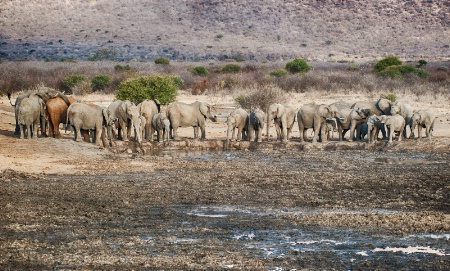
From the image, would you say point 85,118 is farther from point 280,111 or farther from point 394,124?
point 394,124

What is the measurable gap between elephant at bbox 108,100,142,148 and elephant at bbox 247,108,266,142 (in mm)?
3558

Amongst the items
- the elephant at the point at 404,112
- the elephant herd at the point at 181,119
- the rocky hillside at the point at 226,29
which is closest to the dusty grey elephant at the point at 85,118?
the elephant herd at the point at 181,119

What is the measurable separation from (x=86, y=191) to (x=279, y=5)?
8737cm

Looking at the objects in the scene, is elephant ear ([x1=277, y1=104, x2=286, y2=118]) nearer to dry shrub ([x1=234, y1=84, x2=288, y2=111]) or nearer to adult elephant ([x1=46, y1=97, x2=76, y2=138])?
adult elephant ([x1=46, y1=97, x2=76, y2=138])

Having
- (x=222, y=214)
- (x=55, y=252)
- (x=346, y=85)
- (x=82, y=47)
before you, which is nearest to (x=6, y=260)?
(x=55, y=252)

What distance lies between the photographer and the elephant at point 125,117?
78.6 ft

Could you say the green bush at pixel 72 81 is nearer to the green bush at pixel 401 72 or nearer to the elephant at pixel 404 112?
the green bush at pixel 401 72

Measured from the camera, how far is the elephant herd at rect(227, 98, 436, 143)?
24.6 meters

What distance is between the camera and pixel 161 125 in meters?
25.3

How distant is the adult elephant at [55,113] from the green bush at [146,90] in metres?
7.51

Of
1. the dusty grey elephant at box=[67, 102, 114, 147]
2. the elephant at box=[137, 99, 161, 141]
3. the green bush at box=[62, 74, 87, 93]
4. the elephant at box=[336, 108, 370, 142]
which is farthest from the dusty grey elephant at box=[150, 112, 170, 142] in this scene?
the green bush at box=[62, 74, 87, 93]

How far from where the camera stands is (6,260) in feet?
33.1

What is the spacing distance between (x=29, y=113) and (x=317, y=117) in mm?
8444

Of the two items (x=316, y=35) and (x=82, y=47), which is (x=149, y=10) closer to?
(x=82, y=47)
